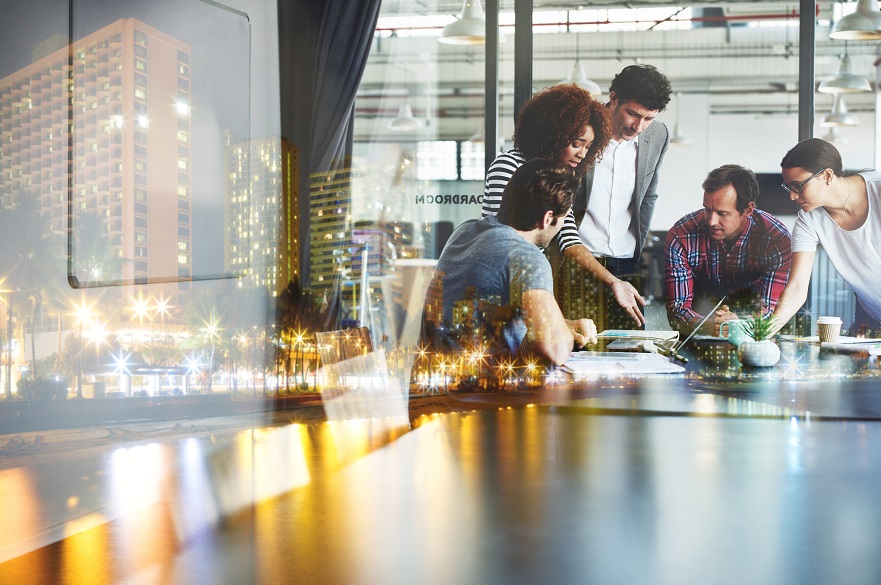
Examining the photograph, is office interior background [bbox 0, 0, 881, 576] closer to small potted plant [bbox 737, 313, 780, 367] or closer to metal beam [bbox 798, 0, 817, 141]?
metal beam [bbox 798, 0, 817, 141]

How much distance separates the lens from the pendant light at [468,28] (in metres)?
4.75

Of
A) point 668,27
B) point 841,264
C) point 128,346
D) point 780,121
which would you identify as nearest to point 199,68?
point 128,346

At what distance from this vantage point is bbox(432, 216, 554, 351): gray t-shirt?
15.2 feet

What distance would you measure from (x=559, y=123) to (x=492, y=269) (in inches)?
32.8

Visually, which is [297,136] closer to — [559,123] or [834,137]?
[559,123]

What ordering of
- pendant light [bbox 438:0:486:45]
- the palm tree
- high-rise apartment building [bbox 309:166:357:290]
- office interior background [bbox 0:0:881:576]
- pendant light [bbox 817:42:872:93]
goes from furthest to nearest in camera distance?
high-rise apartment building [bbox 309:166:357:290] → pendant light [bbox 438:0:486:45] → pendant light [bbox 817:42:872:93] → office interior background [bbox 0:0:881:576] → the palm tree

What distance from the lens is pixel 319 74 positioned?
507 centimetres

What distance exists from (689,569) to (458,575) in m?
0.58

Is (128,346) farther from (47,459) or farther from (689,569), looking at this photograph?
(689,569)

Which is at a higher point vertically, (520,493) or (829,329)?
(829,329)

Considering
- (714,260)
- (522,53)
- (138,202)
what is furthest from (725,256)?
(138,202)

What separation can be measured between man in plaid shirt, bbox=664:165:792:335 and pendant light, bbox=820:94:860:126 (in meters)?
0.45

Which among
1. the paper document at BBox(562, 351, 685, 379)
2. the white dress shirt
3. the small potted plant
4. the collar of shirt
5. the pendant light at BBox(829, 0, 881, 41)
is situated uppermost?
the pendant light at BBox(829, 0, 881, 41)

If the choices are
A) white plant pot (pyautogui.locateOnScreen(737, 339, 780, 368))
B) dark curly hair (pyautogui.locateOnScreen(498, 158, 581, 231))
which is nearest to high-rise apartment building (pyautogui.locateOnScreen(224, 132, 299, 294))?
dark curly hair (pyautogui.locateOnScreen(498, 158, 581, 231))
